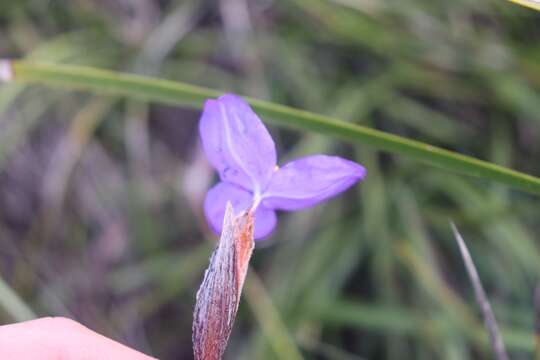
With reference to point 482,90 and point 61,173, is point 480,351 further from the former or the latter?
point 61,173

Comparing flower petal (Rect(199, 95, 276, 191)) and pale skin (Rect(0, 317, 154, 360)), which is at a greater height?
flower petal (Rect(199, 95, 276, 191))

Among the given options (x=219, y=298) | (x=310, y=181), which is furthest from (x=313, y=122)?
(x=219, y=298)

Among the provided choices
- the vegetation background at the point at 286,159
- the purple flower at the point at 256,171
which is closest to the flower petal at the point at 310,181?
the purple flower at the point at 256,171

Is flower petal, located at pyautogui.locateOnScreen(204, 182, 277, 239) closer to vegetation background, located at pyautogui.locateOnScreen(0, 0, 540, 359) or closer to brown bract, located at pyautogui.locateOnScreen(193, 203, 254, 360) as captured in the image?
brown bract, located at pyautogui.locateOnScreen(193, 203, 254, 360)

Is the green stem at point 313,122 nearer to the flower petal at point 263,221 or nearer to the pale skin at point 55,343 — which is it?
the flower petal at point 263,221

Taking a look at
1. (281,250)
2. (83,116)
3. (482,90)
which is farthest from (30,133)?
(482,90)

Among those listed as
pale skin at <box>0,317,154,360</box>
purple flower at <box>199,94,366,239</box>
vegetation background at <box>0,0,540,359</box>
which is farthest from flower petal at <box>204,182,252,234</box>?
vegetation background at <box>0,0,540,359</box>
